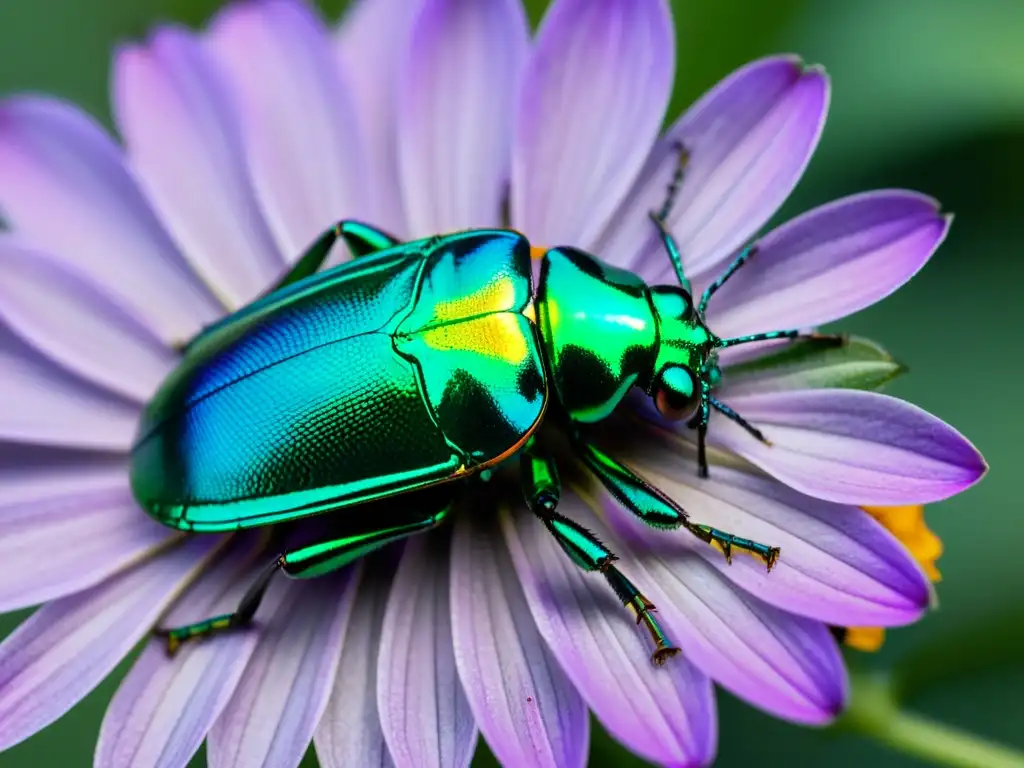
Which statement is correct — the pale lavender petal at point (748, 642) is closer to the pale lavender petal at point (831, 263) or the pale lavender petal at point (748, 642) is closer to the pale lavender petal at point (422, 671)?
the pale lavender petal at point (422, 671)

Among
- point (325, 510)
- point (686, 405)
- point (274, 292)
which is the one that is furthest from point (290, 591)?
point (686, 405)

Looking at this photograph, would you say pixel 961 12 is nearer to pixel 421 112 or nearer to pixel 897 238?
pixel 897 238

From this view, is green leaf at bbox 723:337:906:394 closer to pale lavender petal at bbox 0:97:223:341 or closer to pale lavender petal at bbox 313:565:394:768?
pale lavender petal at bbox 313:565:394:768

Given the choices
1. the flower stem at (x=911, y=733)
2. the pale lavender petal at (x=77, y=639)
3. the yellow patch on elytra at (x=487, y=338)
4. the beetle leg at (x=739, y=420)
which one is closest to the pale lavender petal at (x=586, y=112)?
the yellow patch on elytra at (x=487, y=338)

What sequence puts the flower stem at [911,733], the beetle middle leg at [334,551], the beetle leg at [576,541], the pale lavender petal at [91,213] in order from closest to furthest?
the beetle leg at [576,541] < the beetle middle leg at [334,551] < the flower stem at [911,733] < the pale lavender petal at [91,213]

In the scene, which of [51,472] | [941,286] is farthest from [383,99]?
[941,286]

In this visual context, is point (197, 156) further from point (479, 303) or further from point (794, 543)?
point (794, 543)
